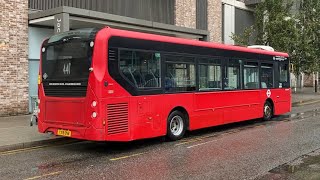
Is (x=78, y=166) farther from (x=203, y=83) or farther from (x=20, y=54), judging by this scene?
(x=20, y=54)

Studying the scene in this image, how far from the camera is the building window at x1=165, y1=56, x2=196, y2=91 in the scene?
1106cm

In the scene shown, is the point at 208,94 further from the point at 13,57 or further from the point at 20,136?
the point at 13,57

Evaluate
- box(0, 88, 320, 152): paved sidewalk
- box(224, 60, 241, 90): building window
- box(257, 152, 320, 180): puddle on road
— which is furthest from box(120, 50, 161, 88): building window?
box(257, 152, 320, 180): puddle on road

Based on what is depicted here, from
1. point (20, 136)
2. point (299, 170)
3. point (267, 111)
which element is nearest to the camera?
point (299, 170)

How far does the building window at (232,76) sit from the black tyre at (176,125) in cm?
235

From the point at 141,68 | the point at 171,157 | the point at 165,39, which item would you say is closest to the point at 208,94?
the point at 165,39

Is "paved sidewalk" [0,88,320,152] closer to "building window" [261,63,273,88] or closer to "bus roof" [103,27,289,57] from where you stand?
"bus roof" [103,27,289,57]

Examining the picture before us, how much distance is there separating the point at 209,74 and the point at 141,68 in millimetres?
3050

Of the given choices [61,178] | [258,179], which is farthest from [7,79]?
[258,179]

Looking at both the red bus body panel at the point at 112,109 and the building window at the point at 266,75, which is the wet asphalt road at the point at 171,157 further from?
the building window at the point at 266,75

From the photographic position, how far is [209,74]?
12.6m

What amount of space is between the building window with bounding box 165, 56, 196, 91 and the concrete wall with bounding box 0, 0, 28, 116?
25.6 ft

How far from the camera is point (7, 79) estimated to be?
16.1m

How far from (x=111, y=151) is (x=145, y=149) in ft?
2.66
